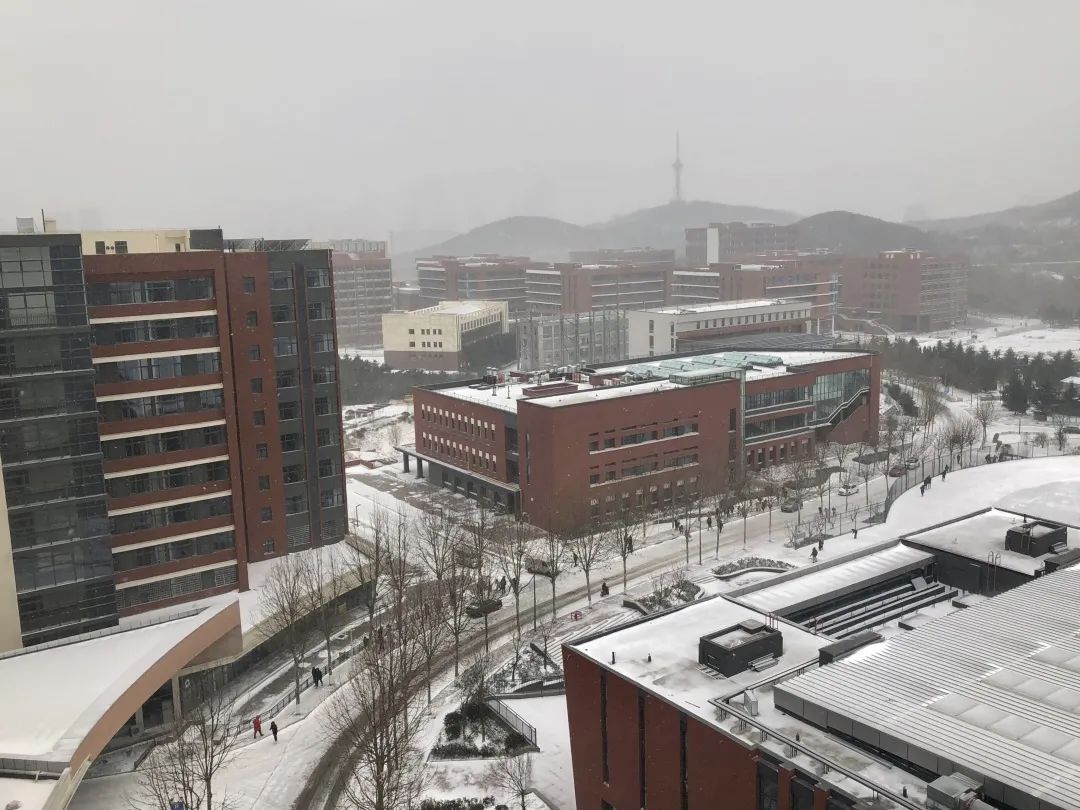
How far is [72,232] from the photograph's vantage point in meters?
23.3

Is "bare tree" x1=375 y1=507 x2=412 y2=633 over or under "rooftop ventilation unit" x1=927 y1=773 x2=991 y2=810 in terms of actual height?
under

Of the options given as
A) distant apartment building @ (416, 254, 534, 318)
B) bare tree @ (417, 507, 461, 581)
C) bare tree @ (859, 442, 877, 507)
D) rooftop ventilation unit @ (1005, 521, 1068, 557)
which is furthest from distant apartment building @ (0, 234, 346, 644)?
distant apartment building @ (416, 254, 534, 318)

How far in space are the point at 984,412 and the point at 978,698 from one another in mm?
42795

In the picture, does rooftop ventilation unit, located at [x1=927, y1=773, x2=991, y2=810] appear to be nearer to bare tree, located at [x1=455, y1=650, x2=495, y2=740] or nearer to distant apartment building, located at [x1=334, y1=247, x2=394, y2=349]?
bare tree, located at [x1=455, y1=650, x2=495, y2=740]

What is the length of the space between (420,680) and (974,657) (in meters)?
13.8

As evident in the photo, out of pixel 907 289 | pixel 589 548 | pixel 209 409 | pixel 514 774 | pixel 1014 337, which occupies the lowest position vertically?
pixel 514 774

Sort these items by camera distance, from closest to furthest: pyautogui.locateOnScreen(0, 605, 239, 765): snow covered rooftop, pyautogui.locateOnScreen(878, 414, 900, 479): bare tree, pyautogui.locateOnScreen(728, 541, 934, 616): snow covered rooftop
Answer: pyautogui.locateOnScreen(0, 605, 239, 765): snow covered rooftop → pyautogui.locateOnScreen(728, 541, 934, 616): snow covered rooftop → pyautogui.locateOnScreen(878, 414, 900, 479): bare tree

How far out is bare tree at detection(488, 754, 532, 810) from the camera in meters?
18.5

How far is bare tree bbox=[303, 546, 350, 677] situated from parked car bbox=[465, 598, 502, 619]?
4.11 metres

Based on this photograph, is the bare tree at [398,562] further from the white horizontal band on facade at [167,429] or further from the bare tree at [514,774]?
the white horizontal band on facade at [167,429]

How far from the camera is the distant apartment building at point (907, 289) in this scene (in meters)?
100.0

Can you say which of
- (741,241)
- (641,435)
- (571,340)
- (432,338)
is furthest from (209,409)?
(741,241)

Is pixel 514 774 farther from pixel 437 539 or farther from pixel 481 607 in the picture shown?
pixel 437 539

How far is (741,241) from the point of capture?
143375 mm
